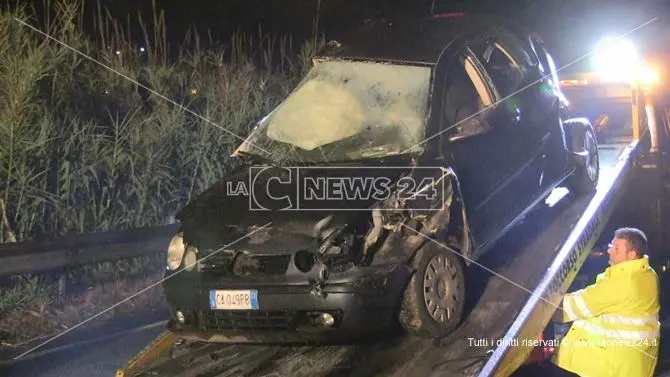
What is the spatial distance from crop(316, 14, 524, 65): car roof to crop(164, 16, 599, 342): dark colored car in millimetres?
14

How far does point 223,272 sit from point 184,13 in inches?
685

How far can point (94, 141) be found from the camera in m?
6.47

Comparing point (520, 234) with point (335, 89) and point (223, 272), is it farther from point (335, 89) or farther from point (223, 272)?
point (223, 272)

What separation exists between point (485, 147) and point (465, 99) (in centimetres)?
44

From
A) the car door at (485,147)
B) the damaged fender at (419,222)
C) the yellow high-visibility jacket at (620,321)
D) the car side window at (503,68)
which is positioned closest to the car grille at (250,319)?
the damaged fender at (419,222)

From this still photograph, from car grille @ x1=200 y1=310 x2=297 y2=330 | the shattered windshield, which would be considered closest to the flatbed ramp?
car grille @ x1=200 y1=310 x2=297 y2=330

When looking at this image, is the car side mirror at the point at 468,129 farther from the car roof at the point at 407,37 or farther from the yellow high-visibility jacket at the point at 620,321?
the yellow high-visibility jacket at the point at 620,321

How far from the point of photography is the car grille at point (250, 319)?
4.12 metres

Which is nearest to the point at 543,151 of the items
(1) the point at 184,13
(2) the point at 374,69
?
(2) the point at 374,69

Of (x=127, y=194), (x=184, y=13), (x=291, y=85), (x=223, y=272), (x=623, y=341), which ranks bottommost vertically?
(x=623, y=341)

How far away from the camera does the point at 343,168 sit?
15.6 feet

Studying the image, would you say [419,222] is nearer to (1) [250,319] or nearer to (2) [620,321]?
(1) [250,319]

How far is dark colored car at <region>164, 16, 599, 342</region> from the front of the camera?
4.10 metres

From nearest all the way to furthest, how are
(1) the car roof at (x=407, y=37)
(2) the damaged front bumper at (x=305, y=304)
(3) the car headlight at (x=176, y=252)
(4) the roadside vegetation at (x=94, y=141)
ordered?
(2) the damaged front bumper at (x=305, y=304)
(3) the car headlight at (x=176, y=252)
(1) the car roof at (x=407, y=37)
(4) the roadside vegetation at (x=94, y=141)
